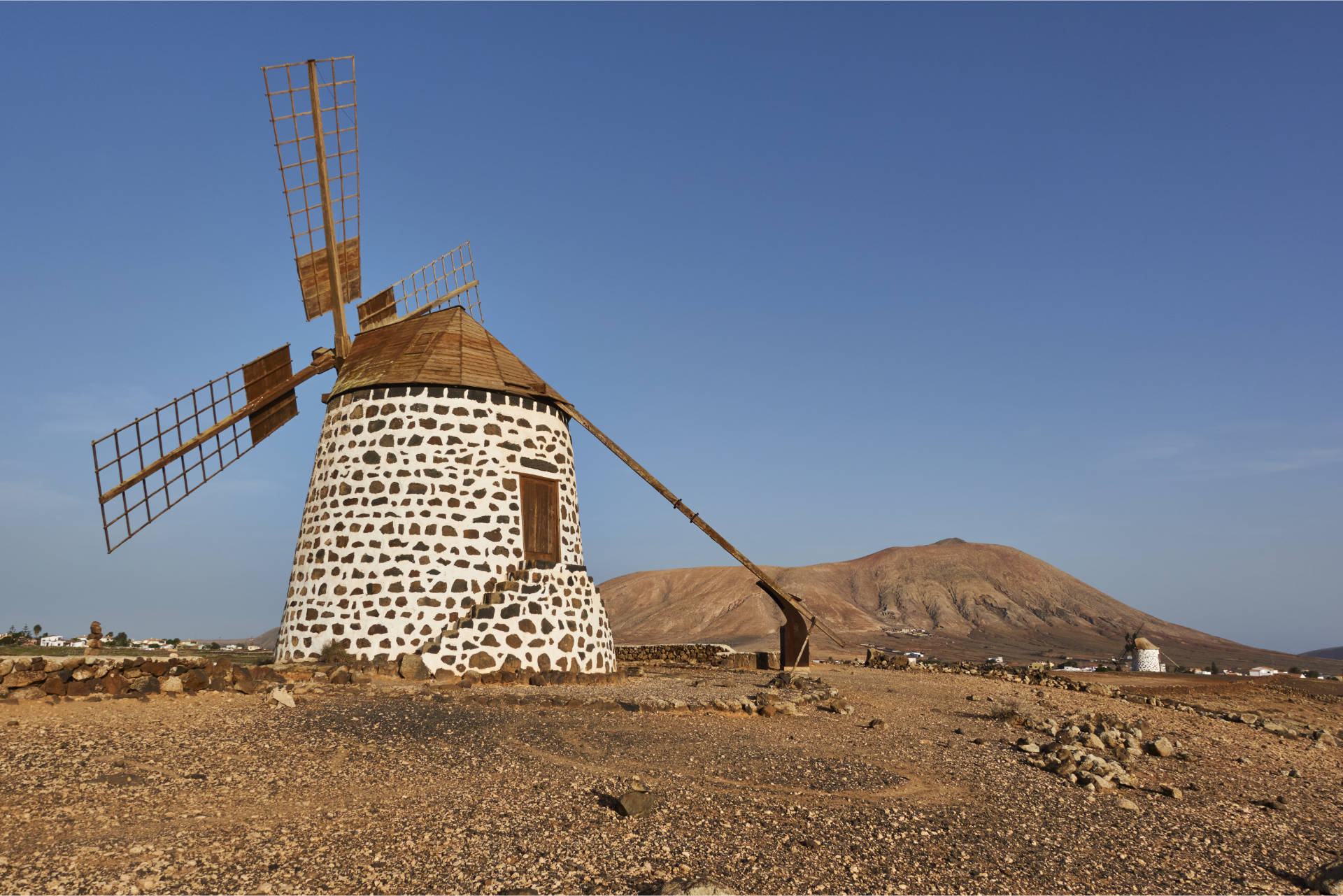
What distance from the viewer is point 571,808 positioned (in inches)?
270

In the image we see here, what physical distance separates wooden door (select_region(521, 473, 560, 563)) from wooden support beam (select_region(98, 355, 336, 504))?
5545 millimetres

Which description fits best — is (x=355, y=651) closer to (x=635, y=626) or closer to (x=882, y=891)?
(x=882, y=891)

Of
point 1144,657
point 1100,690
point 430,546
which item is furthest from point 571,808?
point 1144,657

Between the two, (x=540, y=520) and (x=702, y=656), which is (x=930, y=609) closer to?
(x=702, y=656)

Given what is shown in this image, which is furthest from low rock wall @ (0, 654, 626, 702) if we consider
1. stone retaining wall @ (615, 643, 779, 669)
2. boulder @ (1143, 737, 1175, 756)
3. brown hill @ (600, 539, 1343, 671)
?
brown hill @ (600, 539, 1343, 671)

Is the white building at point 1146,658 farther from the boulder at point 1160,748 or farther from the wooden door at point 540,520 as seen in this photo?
the wooden door at point 540,520

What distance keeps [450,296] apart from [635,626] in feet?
123

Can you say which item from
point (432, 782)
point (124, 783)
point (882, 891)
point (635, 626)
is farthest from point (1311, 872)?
point (635, 626)

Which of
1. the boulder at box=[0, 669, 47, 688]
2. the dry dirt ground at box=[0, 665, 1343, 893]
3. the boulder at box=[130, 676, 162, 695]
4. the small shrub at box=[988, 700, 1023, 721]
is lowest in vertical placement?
the small shrub at box=[988, 700, 1023, 721]

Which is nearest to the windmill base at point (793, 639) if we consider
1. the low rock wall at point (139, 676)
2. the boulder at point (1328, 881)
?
the low rock wall at point (139, 676)

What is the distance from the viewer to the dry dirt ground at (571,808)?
559cm

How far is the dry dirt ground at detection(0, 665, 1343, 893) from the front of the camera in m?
5.59

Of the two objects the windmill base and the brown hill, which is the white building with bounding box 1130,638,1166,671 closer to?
the brown hill

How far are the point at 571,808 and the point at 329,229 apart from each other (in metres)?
14.4
